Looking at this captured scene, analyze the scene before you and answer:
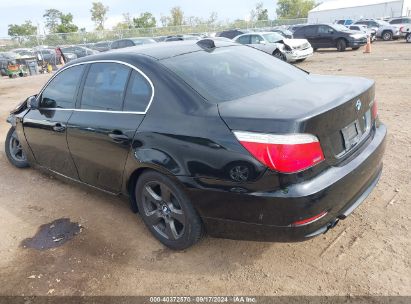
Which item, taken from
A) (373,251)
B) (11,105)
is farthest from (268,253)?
(11,105)

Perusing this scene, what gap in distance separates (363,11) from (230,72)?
207 feet

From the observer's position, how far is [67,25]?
62.0m

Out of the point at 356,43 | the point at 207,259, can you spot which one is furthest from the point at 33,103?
the point at 356,43

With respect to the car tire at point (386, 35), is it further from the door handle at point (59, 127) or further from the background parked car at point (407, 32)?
the door handle at point (59, 127)

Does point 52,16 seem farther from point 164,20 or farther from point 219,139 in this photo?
point 219,139

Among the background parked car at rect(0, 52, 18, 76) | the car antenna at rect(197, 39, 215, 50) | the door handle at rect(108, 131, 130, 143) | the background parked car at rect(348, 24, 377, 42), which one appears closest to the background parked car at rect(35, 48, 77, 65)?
the background parked car at rect(0, 52, 18, 76)

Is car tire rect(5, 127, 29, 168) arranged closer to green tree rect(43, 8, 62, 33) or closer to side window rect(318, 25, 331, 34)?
side window rect(318, 25, 331, 34)

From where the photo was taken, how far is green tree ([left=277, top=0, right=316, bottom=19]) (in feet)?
297

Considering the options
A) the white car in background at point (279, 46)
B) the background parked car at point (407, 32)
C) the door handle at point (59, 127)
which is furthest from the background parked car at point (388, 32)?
the door handle at point (59, 127)

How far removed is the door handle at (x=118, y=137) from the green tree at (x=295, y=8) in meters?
93.1

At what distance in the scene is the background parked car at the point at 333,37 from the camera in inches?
830

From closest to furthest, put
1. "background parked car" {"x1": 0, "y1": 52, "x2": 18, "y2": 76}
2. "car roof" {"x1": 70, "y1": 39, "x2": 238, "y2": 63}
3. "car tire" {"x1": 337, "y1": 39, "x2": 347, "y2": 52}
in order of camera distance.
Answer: "car roof" {"x1": 70, "y1": 39, "x2": 238, "y2": 63} → "car tire" {"x1": 337, "y1": 39, "x2": 347, "y2": 52} → "background parked car" {"x1": 0, "y1": 52, "x2": 18, "y2": 76}

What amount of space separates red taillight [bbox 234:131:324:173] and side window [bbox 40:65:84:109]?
2.23 m

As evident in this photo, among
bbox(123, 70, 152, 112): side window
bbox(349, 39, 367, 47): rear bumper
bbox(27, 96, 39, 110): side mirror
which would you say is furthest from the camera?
bbox(349, 39, 367, 47): rear bumper
